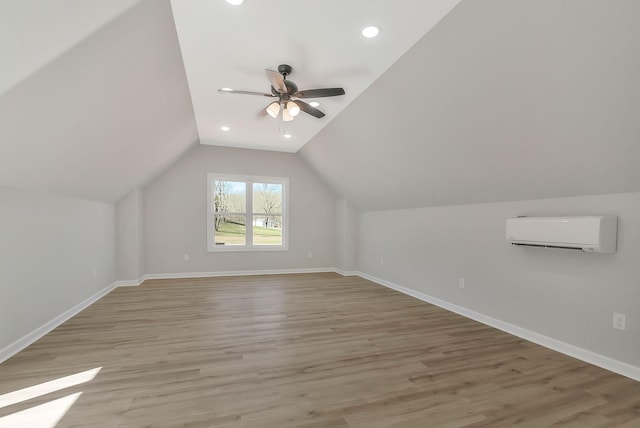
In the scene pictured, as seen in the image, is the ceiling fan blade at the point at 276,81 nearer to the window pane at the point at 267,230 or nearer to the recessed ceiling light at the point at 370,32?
the recessed ceiling light at the point at 370,32

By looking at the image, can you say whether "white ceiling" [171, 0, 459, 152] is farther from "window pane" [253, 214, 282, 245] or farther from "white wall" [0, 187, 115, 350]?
"window pane" [253, 214, 282, 245]

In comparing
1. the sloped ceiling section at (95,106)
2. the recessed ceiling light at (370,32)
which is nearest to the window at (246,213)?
the sloped ceiling section at (95,106)

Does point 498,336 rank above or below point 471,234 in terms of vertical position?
below

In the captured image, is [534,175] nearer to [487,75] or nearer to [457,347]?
[487,75]

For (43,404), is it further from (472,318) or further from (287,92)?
(472,318)

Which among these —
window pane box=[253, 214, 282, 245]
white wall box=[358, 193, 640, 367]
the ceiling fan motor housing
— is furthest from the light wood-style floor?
window pane box=[253, 214, 282, 245]

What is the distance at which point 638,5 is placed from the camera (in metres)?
1.39

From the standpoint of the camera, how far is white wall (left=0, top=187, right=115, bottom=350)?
234cm

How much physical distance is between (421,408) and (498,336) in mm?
1664

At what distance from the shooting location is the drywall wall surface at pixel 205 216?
5.49m

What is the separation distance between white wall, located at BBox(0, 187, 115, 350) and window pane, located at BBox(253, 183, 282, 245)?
2.78 metres

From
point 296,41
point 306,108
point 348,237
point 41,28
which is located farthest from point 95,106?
point 348,237

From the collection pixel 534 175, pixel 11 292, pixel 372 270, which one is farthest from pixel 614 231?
pixel 11 292

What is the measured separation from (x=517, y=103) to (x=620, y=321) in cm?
190
